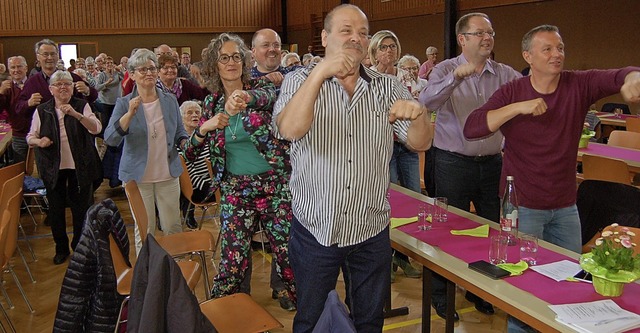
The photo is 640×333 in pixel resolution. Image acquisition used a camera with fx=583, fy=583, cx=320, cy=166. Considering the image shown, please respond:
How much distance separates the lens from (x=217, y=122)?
9.86 ft

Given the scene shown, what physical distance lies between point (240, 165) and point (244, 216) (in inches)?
11.1

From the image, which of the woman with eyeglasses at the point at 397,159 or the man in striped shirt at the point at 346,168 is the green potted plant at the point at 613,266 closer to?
the man in striped shirt at the point at 346,168

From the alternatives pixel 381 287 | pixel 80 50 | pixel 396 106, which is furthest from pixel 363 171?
pixel 80 50

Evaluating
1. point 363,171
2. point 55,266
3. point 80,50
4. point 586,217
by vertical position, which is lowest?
point 55,266

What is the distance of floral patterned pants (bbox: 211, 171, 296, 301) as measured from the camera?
3.19m

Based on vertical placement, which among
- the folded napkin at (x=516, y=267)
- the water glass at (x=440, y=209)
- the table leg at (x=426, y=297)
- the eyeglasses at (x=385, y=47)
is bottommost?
the table leg at (x=426, y=297)

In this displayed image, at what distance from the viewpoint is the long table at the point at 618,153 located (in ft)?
16.7

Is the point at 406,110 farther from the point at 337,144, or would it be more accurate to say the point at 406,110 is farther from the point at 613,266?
the point at 613,266

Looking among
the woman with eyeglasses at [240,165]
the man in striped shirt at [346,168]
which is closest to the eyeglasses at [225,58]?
the woman with eyeglasses at [240,165]

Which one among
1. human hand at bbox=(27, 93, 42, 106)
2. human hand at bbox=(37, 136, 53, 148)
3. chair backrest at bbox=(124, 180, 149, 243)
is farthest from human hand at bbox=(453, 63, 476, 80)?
human hand at bbox=(27, 93, 42, 106)

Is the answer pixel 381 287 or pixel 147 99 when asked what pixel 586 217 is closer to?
pixel 381 287

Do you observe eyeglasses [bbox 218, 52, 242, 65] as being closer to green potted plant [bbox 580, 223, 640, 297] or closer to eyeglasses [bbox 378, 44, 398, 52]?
eyeglasses [bbox 378, 44, 398, 52]

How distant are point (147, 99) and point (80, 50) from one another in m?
16.2

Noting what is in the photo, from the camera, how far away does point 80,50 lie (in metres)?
18.9
